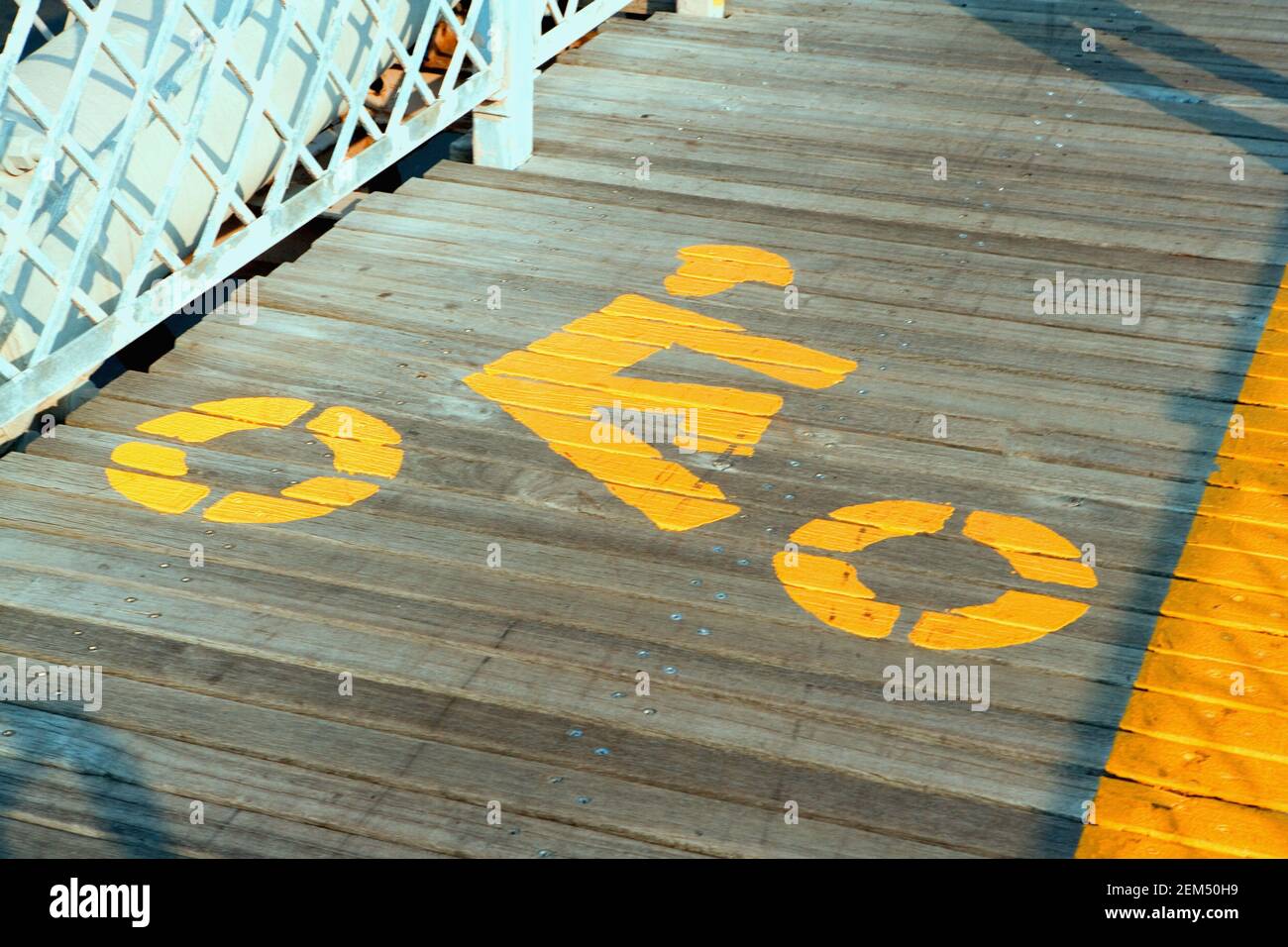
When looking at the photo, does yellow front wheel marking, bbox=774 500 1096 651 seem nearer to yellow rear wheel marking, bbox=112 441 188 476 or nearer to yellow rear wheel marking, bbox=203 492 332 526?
yellow rear wheel marking, bbox=203 492 332 526

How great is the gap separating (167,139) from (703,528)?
7.15 feet

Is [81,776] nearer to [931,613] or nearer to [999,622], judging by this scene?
[931,613]

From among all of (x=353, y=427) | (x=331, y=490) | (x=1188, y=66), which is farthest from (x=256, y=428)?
(x=1188, y=66)

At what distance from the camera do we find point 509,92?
5.48 meters

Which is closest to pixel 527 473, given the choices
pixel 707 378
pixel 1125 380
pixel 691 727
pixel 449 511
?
pixel 449 511

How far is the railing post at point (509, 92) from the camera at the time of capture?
5.41 metres

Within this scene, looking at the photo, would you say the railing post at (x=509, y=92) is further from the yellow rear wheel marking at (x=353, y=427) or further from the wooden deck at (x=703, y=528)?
the yellow rear wheel marking at (x=353, y=427)

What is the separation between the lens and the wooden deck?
109 inches

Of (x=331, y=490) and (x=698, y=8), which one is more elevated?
(x=698, y=8)

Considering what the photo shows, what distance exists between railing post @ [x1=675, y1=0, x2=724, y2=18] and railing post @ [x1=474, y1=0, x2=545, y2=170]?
1.60 metres

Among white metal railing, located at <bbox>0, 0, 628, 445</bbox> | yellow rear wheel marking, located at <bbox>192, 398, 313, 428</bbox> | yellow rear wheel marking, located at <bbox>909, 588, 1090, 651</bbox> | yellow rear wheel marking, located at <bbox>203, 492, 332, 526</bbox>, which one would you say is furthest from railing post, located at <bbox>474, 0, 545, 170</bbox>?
yellow rear wheel marking, located at <bbox>909, 588, 1090, 651</bbox>

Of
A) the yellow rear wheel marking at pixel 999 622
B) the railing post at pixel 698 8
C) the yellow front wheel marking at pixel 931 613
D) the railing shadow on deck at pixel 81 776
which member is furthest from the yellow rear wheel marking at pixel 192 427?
the railing post at pixel 698 8
